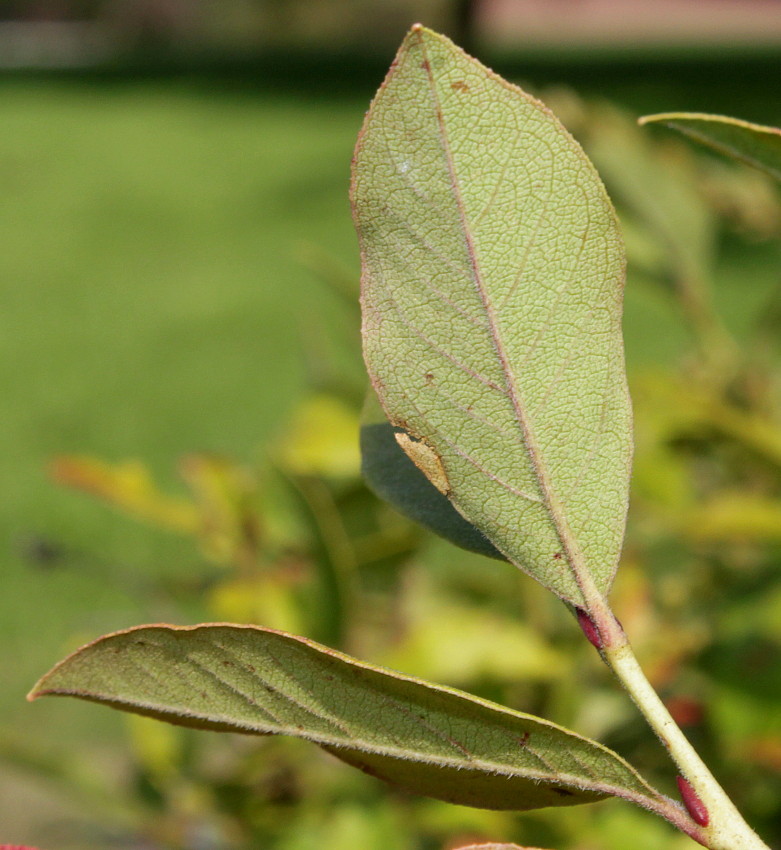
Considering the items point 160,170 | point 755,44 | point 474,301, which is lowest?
point 160,170

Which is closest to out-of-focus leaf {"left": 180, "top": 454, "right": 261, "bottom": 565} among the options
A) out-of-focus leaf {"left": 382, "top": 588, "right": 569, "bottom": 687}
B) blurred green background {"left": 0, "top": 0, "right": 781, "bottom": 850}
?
blurred green background {"left": 0, "top": 0, "right": 781, "bottom": 850}

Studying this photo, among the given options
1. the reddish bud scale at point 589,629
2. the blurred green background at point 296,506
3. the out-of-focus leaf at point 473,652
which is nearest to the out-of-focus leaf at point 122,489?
the blurred green background at point 296,506

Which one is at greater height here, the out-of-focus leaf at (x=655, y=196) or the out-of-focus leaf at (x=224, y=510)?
the out-of-focus leaf at (x=655, y=196)

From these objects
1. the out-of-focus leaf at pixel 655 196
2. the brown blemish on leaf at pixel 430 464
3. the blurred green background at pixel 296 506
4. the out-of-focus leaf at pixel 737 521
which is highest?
the out-of-focus leaf at pixel 655 196

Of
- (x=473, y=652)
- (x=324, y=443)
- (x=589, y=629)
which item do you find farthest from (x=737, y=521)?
(x=589, y=629)

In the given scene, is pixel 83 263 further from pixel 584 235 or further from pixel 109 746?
pixel 584 235

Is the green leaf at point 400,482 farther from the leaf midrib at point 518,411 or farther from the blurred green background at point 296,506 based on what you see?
the blurred green background at point 296,506

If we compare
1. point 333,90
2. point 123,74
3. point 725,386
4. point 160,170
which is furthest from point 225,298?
point 123,74

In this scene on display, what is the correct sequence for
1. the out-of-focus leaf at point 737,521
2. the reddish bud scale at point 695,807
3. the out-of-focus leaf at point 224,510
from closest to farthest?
1. the reddish bud scale at point 695,807
2. the out-of-focus leaf at point 737,521
3. the out-of-focus leaf at point 224,510
